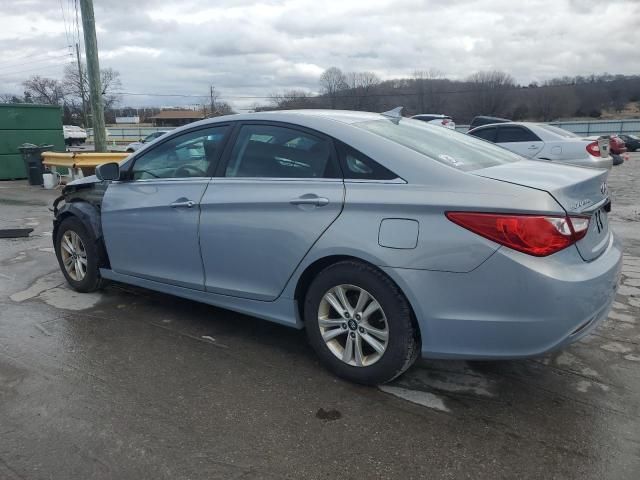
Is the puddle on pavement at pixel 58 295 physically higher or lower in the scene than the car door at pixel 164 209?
lower

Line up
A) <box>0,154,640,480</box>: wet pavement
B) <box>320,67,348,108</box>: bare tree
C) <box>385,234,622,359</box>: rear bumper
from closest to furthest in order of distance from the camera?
1. <box>0,154,640,480</box>: wet pavement
2. <box>385,234,622,359</box>: rear bumper
3. <box>320,67,348,108</box>: bare tree

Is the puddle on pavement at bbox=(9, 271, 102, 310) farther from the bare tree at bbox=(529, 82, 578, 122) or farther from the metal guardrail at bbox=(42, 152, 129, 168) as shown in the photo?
the bare tree at bbox=(529, 82, 578, 122)

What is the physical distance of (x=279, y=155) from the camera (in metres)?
3.52

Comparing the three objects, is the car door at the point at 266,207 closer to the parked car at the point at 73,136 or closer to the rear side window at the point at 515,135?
the rear side window at the point at 515,135

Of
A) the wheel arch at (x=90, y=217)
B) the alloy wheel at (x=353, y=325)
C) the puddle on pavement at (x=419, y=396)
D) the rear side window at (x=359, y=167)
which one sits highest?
the rear side window at (x=359, y=167)

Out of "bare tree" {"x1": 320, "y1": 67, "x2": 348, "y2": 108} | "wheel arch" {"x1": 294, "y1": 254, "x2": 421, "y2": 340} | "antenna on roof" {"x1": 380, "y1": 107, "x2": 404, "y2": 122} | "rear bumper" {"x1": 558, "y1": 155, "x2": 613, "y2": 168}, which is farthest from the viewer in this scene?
"bare tree" {"x1": 320, "y1": 67, "x2": 348, "y2": 108}

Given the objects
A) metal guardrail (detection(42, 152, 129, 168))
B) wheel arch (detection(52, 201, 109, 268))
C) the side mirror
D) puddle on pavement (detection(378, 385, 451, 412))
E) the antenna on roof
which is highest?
the antenna on roof

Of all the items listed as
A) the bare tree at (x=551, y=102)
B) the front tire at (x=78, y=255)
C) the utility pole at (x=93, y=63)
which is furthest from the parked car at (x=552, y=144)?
the bare tree at (x=551, y=102)

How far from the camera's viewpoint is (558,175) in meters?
3.04

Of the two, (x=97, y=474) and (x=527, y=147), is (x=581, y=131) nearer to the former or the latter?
(x=527, y=147)

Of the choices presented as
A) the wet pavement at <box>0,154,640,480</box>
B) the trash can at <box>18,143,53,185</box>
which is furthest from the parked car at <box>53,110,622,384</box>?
the trash can at <box>18,143,53,185</box>

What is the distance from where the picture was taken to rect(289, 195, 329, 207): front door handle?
10.3 feet

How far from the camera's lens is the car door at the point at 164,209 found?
3.88m

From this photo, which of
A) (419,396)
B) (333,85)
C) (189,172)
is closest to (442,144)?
(419,396)
